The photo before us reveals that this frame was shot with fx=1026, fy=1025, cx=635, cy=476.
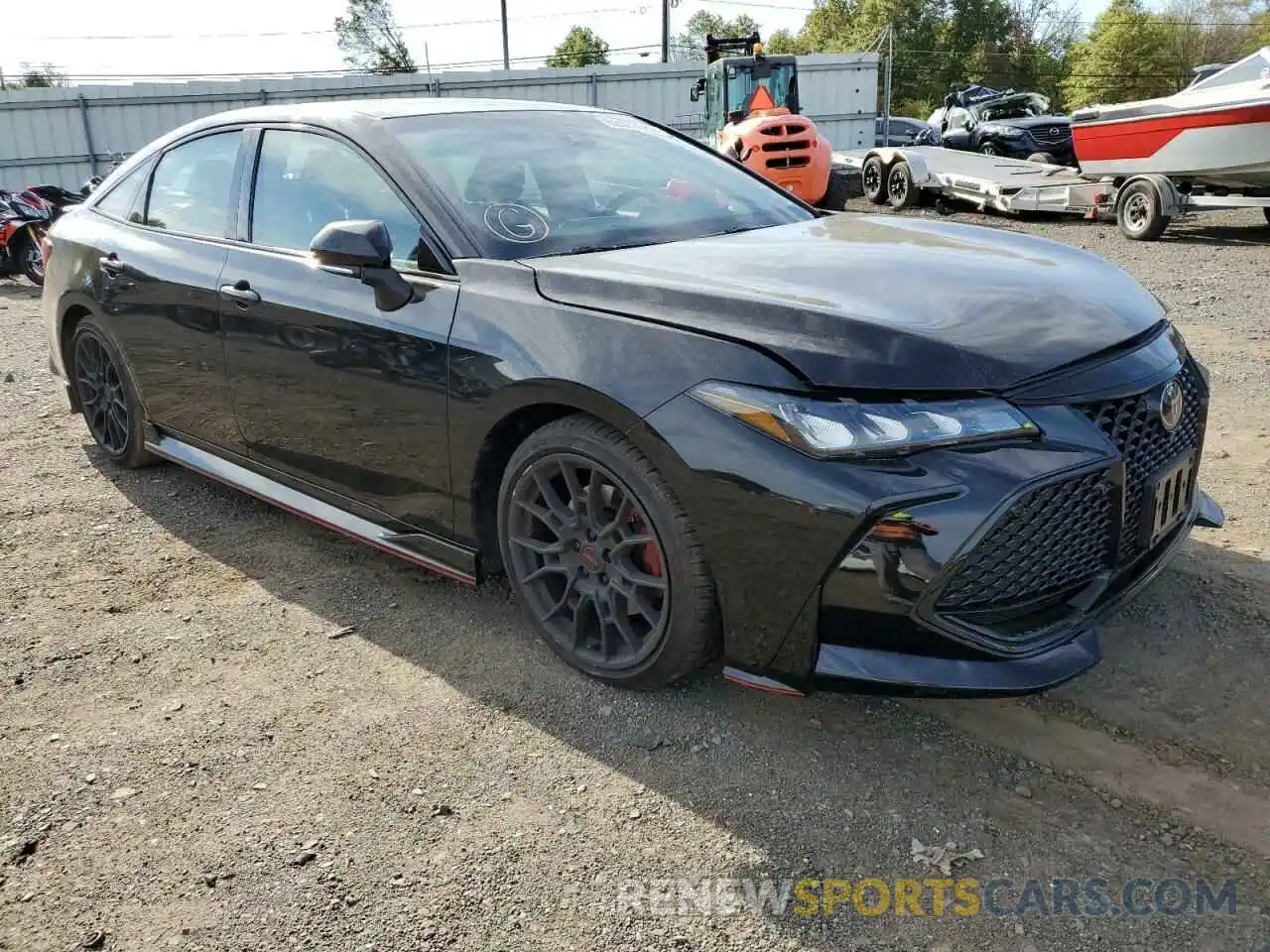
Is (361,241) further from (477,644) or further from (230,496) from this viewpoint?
(230,496)

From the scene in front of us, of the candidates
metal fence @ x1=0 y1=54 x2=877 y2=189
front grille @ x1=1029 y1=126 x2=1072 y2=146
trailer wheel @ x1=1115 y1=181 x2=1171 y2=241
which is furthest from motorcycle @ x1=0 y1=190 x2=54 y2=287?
front grille @ x1=1029 y1=126 x2=1072 y2=146

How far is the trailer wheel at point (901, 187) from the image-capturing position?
15.7 meters

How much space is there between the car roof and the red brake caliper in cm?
170

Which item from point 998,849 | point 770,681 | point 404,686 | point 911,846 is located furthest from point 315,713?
point 998,849

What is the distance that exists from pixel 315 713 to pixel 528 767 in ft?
2.31

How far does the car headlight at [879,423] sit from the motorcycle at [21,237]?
1247 cm

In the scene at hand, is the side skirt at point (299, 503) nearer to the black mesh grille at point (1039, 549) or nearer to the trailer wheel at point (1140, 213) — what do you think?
the black mesh grille at point (1039, 549)

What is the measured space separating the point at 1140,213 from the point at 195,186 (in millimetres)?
11313

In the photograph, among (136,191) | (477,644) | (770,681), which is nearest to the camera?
(770,681)

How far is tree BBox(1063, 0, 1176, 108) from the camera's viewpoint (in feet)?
172

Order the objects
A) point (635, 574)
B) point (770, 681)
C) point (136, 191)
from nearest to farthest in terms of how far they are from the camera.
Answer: point (770, 681) → point (635, 574) → point (136, 191)

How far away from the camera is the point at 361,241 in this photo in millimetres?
2928

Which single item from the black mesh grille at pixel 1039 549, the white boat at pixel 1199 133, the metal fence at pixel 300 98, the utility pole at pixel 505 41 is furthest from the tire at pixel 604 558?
the utility pole at pixel 505 41

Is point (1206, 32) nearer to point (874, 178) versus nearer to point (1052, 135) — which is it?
point (1052, 135)
